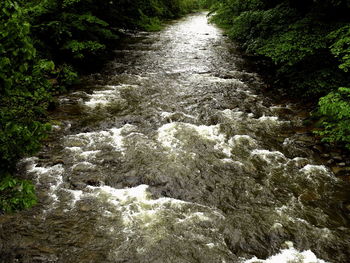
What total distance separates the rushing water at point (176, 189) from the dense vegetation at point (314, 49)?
1286 millimetres

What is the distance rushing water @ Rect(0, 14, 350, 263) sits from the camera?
5.30 m

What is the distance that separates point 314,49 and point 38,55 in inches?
400

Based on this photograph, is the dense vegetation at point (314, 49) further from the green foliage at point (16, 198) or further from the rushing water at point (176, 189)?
the green foliage at point (16, 198)

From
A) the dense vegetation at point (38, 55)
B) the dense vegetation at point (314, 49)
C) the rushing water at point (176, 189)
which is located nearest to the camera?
the dense vegetation at point (38, 55)

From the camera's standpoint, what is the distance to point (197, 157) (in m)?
7.94

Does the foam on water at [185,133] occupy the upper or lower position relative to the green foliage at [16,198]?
lower

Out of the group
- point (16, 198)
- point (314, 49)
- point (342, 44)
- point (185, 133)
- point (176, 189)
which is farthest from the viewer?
point (314, 49)

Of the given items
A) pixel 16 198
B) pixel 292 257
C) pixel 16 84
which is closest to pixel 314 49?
pixel 292 257

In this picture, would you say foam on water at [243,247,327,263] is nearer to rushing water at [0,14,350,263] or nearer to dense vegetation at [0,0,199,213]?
rushing water at [0,14,350,263]

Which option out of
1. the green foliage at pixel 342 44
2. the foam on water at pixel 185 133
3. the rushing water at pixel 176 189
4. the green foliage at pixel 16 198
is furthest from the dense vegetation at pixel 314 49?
the green foliage at pixel 16 198

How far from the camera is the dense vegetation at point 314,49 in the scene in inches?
316

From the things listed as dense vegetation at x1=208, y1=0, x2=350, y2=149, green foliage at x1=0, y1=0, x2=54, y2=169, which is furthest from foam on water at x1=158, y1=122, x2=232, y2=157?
green foliage at x1=0, y1=0, x2=54, y2=169

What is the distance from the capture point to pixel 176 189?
6.80m

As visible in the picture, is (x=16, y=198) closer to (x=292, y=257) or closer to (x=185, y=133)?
(x=292, y=257)
